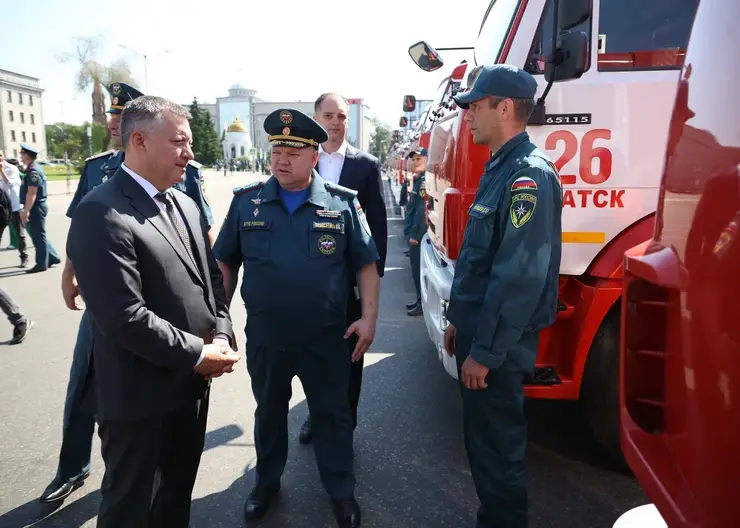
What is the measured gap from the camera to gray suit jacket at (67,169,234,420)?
5.39 ft

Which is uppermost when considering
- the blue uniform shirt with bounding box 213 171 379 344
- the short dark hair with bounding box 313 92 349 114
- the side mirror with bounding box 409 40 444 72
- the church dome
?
the church dome

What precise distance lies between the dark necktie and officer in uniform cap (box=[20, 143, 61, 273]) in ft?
24.4

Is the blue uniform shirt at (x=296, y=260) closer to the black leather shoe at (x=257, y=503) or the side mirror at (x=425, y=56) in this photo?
the black leather shoe at (x=257, y=503)

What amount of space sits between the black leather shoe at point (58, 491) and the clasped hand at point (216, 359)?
1.31 meters

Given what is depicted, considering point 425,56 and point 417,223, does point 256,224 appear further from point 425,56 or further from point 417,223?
point 417,223

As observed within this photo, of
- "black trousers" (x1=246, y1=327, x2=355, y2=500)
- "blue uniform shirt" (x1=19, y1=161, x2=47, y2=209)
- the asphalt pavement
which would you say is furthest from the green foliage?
"black trousers" (x1=246, y1=327, x2=355, y2=500)

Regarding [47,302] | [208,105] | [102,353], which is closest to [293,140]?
[102,353]

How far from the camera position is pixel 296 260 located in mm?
2408

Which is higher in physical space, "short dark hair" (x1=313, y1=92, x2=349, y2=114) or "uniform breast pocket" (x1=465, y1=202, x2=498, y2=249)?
"short dark hair" (x1=313, y1=92, x2=349, y2=114)

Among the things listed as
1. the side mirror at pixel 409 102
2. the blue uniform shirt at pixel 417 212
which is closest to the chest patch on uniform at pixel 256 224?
the blue uniform shirt at pixel 417 212

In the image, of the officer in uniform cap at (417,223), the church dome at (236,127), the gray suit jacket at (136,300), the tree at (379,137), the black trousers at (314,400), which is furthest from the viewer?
the tree at (379,137)

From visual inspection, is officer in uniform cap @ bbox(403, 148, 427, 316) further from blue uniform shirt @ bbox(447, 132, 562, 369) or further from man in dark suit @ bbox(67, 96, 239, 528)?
man in dark suit @ bbox(67, 96, 239, 528)

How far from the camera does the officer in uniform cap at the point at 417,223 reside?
20.4ft

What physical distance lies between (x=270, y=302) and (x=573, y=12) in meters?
1.88
